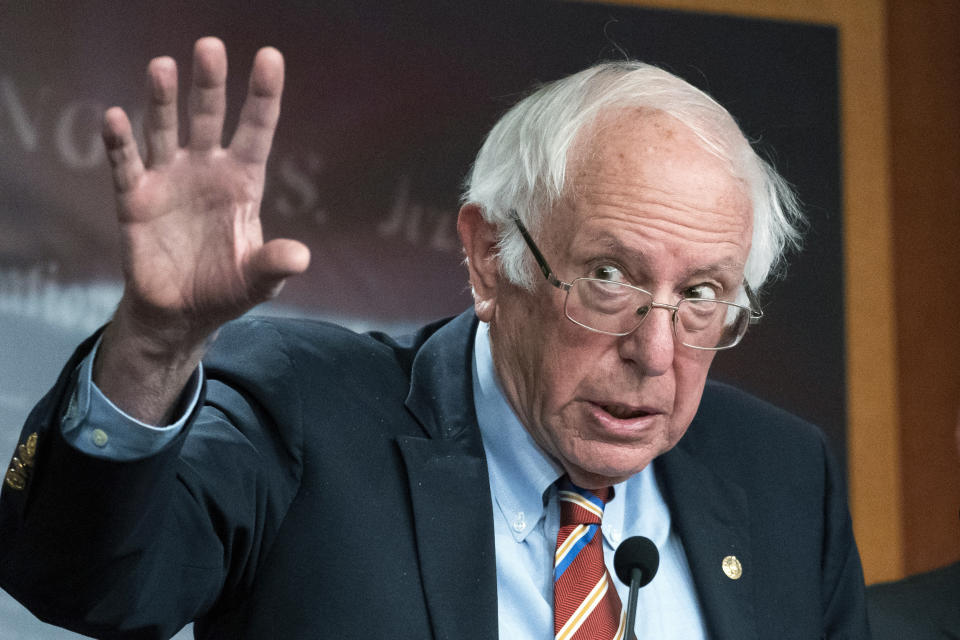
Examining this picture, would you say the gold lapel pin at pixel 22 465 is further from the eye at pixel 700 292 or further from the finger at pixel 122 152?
the eye at pixel 700 292

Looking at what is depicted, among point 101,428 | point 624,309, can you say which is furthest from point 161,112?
point 624,309

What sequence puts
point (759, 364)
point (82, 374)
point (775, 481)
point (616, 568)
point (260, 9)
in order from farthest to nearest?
point (759, 364) → point (260, 9) → point (775, 481) → point (616, 568) → point (82, 374)

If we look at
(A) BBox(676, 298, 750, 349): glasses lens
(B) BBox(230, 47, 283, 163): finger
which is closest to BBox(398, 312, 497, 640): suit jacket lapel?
(A) BBox(676, 298, 750, 349): glasses lens

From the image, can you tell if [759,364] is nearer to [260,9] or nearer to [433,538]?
[260,9]

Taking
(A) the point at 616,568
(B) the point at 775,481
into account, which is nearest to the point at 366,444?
(A) the point at 616,568

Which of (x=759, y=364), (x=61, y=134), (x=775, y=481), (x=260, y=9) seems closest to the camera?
(x=775, y=481)

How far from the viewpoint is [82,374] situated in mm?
1096

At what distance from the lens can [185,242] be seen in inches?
42.6

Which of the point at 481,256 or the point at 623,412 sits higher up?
the point at 481,256

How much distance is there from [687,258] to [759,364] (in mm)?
1998

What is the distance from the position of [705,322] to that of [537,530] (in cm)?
40

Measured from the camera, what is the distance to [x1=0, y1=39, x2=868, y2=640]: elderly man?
1257 millimetres

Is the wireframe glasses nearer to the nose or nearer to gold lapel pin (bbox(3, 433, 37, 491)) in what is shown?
the nose

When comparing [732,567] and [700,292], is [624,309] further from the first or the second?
[732,567]
